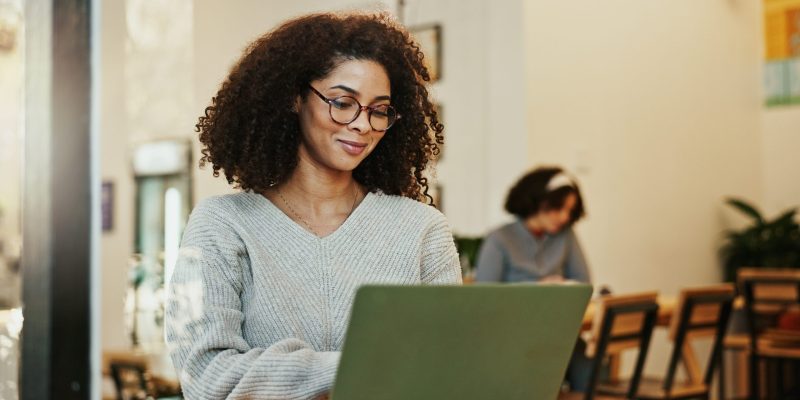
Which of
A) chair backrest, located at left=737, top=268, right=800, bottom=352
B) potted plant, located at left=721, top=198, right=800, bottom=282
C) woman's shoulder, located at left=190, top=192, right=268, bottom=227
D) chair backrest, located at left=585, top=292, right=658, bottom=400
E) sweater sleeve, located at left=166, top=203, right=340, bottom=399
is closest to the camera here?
sweater sleeve, located at left=166, top=203, right=340, bottom=399

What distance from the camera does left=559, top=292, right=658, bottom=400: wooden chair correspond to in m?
4.18

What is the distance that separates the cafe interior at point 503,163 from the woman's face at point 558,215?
0.58ft

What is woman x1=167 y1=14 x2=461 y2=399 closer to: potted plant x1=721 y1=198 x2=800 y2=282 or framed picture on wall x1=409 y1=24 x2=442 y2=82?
framed picture on wall x1=409 y1=24 x2=442 y2=82

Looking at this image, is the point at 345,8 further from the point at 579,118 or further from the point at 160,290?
the point at 579,118

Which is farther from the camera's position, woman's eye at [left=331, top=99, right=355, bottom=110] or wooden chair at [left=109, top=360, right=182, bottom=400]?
wooden chair at [left=109, top=360, right=182, bottom=400]

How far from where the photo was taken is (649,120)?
6992mm

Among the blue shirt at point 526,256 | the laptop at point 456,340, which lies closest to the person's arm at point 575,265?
the blue shirt at point 526,256

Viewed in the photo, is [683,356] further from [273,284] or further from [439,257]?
[273,284]

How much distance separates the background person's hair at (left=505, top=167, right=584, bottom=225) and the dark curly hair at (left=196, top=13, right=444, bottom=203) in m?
3.15

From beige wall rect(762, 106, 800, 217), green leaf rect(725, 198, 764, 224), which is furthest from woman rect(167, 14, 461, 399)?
beige wall rect(762, 106, 800, 217)

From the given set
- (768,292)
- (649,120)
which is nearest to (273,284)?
(768,292)

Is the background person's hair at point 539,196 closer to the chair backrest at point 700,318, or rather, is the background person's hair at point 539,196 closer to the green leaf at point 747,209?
the chair backrest at point 700,318

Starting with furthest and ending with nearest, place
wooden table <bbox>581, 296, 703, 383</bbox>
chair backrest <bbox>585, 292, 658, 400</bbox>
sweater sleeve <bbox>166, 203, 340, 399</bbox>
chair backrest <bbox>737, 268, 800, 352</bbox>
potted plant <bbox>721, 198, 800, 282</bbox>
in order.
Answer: potted plant <bbox>721, 198, 800, 282</bbox> < chair backrest <bbox>737, 268, 800, 352</bbox> < wooden table <bbox>581, 296, 703, 383</bbox> < chair backrest <bbox>585, 292, 658, 400</bbox> < sweater sleeve <bbox>166, 203, 340, 399</bbox>

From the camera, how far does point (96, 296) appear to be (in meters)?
1.20
